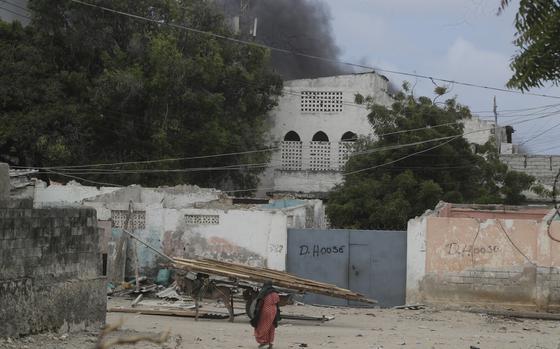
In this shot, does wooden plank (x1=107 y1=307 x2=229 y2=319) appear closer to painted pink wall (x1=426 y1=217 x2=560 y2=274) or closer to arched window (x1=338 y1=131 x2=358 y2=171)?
painted pink wall (x1=426 y1=217 x2=560 y2=274)

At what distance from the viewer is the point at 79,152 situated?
117 feet

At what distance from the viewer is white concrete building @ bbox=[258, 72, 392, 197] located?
4244cm

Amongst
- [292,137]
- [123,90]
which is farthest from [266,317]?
[292,137]

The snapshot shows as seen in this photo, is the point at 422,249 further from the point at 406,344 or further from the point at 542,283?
the point at 406,344

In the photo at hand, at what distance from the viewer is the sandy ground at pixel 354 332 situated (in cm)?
1297

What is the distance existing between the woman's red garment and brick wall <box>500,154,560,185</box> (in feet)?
91.4

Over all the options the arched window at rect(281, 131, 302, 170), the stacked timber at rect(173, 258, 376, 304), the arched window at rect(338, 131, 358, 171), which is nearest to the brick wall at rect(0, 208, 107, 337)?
the stacked timber at rect(173, 258, 376, 304)

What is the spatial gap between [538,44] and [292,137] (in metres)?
38.4

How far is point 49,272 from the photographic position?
495 inches

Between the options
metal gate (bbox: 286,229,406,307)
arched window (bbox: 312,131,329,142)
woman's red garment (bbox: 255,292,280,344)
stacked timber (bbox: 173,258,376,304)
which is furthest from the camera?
arched window (bbox: 312,131,329,142)

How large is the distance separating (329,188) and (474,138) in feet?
27.0

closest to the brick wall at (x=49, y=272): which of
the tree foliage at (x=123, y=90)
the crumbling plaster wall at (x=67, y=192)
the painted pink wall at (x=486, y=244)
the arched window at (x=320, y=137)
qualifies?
the painted pink wall at (x=486, y=244)

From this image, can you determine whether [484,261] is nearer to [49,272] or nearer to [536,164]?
[49,272]

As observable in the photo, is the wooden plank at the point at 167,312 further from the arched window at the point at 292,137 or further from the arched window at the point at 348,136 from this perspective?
the arched window at the point at 292,137
